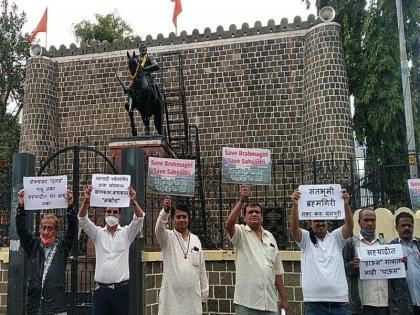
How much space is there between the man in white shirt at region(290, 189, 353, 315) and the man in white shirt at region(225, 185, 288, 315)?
11.6 inches

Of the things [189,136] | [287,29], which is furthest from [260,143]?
[287,29]

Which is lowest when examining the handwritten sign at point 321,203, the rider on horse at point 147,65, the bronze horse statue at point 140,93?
the handwritten sign at point 321,203

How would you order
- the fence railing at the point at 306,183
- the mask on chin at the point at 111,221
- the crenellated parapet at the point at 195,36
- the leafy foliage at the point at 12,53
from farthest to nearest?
1. the leafy foliage at the point at 12,53
2. the crenellated parapet at the point at 195,36
3. the fence railing at the point at 306,183
4. the mask on chin at the point at 111,221

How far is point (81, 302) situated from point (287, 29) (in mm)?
11832

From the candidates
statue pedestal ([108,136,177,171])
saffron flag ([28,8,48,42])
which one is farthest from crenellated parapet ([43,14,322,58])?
statue pedestal ([108,136,177,171])

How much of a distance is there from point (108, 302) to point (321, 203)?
247cm

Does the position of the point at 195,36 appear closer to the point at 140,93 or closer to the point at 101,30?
the point at 140,93

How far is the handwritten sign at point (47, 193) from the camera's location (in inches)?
232

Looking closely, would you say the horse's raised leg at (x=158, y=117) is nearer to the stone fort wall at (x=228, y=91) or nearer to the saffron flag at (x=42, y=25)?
the stone fort wall at (x=228, y=91)

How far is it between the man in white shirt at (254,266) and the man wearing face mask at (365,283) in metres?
0.73

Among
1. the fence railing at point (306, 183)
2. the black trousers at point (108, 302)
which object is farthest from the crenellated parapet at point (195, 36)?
the black trousers at point (108, 302)

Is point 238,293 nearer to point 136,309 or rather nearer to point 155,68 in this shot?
point 136,309

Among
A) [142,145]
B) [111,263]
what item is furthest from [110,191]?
[142,145]

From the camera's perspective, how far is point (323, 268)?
4973 mm
